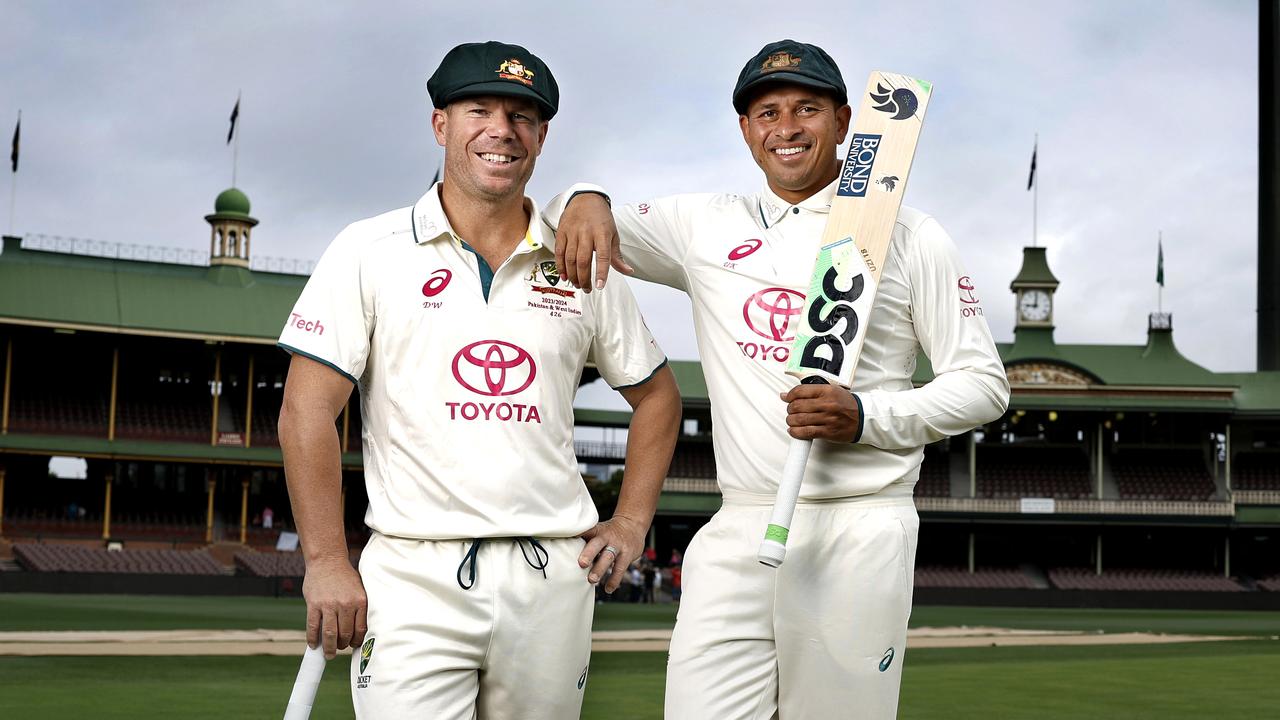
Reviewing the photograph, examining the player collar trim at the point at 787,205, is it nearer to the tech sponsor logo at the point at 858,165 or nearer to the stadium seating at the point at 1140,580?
the tech sponsor logo at the point at 858,165

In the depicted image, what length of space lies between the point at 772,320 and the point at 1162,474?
151ft

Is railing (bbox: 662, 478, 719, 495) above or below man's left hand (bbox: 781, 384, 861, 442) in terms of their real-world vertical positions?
below

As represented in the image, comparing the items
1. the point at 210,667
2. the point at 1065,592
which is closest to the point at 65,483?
the point at 1065,592

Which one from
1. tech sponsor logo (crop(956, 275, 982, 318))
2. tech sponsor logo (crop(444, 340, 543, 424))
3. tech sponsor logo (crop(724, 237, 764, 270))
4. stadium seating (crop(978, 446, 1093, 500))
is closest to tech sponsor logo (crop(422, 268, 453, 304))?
tech sponsor logo (crop(444, 340, 543, 424))

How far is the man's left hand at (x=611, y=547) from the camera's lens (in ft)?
10.9

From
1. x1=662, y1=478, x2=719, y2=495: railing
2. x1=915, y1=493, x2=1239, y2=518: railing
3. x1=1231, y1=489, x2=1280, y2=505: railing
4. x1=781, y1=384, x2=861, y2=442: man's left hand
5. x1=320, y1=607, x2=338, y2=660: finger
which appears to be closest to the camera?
x1=320, y1=607, x2=338, y2=660: finger

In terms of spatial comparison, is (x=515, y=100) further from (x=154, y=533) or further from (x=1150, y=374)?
(x=1150, y=374)

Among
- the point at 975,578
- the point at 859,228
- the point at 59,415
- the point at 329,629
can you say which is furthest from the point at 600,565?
the point at 975,578

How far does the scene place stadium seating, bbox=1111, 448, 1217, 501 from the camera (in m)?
45.6

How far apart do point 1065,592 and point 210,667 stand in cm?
3004

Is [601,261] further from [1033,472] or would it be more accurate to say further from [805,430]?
[1033,472]

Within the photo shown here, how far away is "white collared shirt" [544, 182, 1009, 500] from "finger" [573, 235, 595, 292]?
0.36 metres

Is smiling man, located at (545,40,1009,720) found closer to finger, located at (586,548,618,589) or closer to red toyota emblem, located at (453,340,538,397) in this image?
Answer: red toyota emblem, located at (453,340,538,397)

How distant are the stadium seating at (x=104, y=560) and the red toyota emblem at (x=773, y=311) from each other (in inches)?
1217
